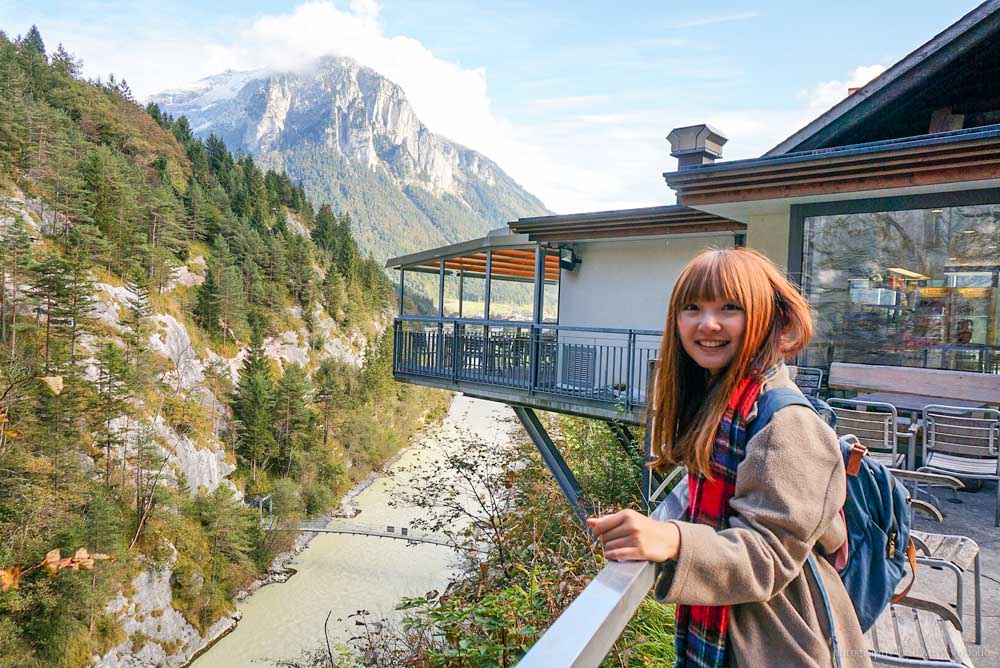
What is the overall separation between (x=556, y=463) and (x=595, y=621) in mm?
7486

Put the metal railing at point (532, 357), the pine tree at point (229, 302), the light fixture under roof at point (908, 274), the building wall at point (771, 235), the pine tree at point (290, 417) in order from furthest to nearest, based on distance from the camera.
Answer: the pine tree at point (229, 302) < the pine tree at point (290, 417) < the metal railing at point (532, 357) < the building wall at point (771, 235) < the light fixture under roof at point (908, 274)

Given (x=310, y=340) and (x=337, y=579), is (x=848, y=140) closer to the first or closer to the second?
(x=337, y=579)

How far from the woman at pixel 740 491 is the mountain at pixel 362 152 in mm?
106900

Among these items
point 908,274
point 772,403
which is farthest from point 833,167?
point 772,403

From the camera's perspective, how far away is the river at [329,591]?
834 inches

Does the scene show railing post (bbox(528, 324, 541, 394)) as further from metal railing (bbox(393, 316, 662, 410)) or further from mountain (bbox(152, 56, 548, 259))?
mountain (bbox(152, 56, 548, 259))

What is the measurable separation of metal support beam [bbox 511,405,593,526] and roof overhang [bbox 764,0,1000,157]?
456cm

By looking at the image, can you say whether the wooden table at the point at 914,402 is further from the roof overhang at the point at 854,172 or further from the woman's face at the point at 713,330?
the woman's face at the point at 713,330

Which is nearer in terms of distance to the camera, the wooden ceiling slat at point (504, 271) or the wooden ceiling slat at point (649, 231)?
the wooden ceiling slat at point (649, 231)

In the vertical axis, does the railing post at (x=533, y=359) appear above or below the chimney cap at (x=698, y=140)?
below

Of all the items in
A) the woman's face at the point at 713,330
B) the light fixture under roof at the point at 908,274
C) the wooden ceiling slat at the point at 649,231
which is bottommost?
the woman's face at the point at 713,330

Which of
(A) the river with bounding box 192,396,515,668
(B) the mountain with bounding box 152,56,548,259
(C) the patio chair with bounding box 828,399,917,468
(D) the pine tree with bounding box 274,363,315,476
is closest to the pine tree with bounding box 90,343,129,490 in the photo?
(A) the river with bounding box 192,396,515,668

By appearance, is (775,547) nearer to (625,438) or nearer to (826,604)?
(826,604)

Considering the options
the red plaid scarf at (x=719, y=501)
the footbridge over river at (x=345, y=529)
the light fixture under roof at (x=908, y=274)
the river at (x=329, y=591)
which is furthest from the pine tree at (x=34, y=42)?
the red plaid scarf at (x=719, y=501)
